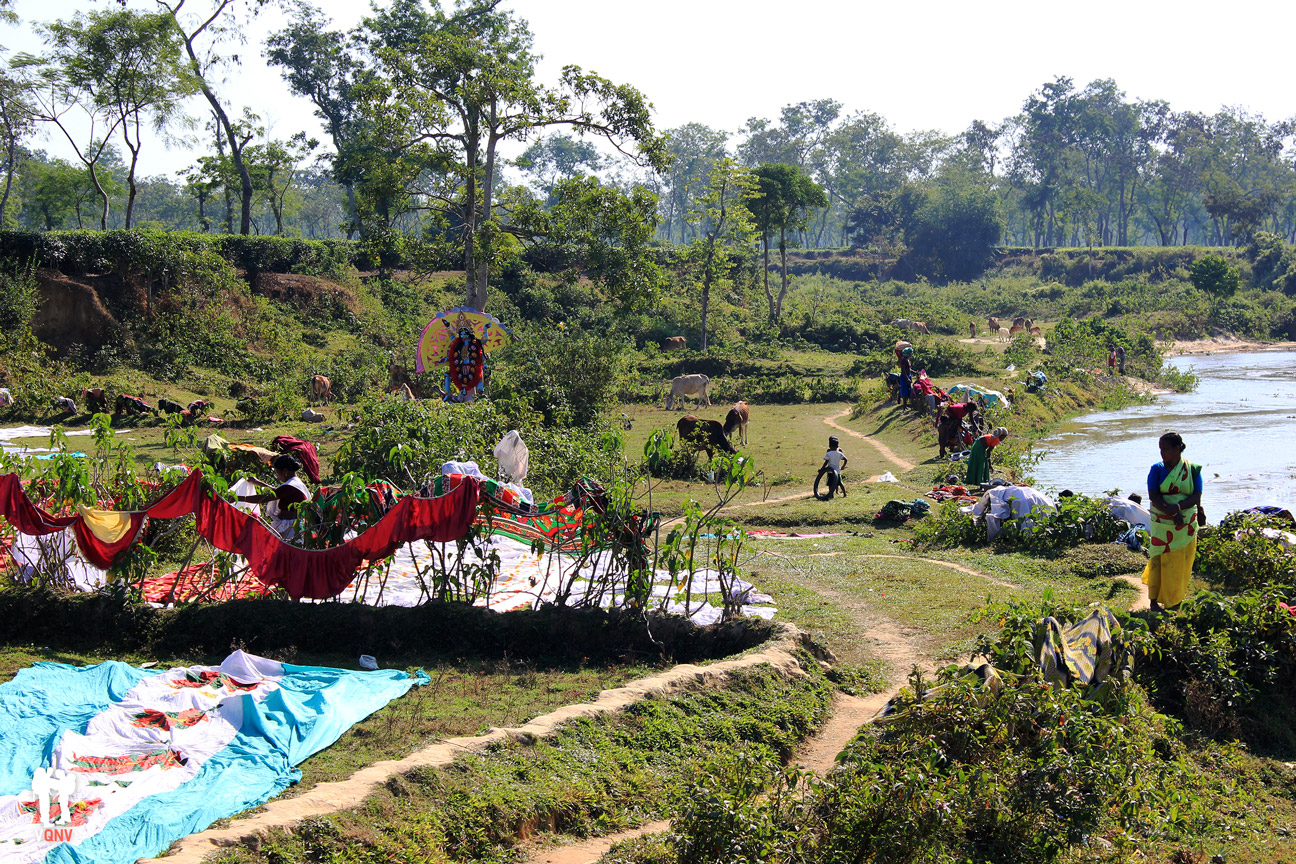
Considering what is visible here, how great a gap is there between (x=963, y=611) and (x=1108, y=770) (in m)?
3.70

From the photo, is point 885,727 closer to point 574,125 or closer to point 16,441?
point 574,125

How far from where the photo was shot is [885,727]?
6203 millimetres

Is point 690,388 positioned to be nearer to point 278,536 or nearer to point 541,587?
point 541,587

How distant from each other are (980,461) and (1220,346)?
37613mm

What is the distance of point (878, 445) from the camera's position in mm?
20906

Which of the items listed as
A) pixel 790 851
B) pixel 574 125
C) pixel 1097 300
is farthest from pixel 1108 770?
pixel 1097 300

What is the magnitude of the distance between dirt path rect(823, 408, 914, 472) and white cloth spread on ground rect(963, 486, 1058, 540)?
5.57 meters

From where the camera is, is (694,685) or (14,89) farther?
(14,89)

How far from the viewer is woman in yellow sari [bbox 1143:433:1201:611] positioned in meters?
8.02

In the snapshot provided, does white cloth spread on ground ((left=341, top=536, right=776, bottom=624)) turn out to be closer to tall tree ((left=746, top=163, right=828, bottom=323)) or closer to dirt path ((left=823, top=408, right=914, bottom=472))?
dirt path ((left=823, top=408, right=914, bottom=472))

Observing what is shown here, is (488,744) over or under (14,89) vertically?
under

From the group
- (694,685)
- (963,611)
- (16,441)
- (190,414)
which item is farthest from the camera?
(190,414)

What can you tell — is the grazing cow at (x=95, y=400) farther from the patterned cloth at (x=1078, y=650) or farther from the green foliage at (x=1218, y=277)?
the green foliage at (x=1218, y=277)

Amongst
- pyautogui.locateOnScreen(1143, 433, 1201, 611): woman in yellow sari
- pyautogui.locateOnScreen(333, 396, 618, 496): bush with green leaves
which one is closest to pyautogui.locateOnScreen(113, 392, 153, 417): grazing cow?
pyautogui.locateOnScreen(333, 396, 618, 496): bush with green leaves
